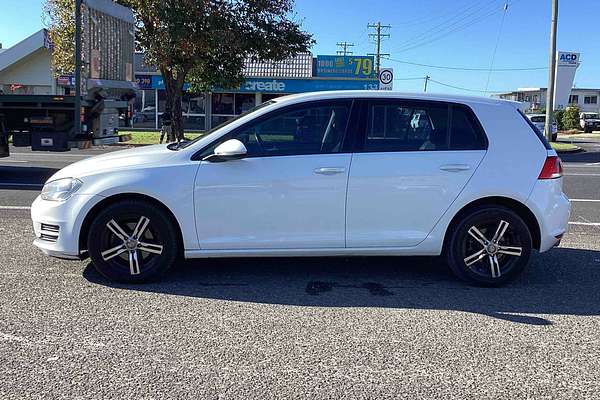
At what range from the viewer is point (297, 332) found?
411 centimetres

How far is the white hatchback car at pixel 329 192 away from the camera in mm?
4938

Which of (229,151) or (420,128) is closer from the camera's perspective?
(229,151)

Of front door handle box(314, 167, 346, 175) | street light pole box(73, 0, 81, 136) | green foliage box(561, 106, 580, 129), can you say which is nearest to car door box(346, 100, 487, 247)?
front door handle box(314, 167, 346, 175)

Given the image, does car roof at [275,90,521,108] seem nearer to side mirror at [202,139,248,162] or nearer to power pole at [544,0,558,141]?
side mirror at [202,139,248,162]

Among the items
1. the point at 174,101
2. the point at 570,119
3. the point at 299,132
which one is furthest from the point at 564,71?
the point at 570,119

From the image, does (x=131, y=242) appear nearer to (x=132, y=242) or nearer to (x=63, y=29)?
(x=132, y=242)

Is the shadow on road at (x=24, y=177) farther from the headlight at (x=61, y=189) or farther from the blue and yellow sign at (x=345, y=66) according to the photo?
the blue and yellow sign at (x=345, y=66)

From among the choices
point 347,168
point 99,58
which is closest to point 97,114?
point 99,58

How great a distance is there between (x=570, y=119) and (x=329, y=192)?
179 ft

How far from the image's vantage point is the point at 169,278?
5.29 m

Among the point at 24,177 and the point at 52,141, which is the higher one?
the point at 52,141

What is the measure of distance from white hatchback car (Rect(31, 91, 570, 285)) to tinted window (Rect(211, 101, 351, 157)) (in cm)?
1

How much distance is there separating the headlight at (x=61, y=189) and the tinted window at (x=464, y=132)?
3.30m

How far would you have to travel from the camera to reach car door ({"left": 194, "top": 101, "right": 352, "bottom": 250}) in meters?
4.93
